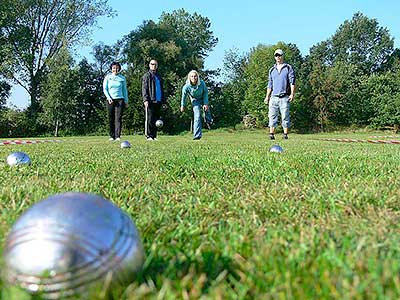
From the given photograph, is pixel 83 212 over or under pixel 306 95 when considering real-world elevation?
under

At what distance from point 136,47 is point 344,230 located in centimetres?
4321

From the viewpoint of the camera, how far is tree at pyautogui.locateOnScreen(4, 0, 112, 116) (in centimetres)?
3855

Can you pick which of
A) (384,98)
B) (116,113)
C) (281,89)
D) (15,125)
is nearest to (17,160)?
(116,113)

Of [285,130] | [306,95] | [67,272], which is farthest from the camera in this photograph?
[306,95]

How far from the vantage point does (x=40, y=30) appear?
132 ft

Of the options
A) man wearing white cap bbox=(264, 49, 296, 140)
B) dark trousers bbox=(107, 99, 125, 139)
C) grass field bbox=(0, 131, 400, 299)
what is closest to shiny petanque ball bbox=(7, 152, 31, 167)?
grass field bbox=(0, 131, 400, 299)

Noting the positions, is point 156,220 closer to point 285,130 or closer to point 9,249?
point 9,249

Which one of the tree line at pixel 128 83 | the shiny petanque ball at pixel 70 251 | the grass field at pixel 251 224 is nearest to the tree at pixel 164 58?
the tree line at pixel 128 83

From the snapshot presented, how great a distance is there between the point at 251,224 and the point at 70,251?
1.02 m

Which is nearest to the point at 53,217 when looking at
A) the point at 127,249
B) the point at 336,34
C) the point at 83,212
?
the point at 83,212

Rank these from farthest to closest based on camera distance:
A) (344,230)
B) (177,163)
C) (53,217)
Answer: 1. (177,163)
2. (344,230)
3. (53,217)

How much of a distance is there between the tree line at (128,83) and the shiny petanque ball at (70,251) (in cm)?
3385

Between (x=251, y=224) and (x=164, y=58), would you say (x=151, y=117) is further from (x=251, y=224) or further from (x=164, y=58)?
(x=164, y=58)

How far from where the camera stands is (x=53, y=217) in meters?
1.30
